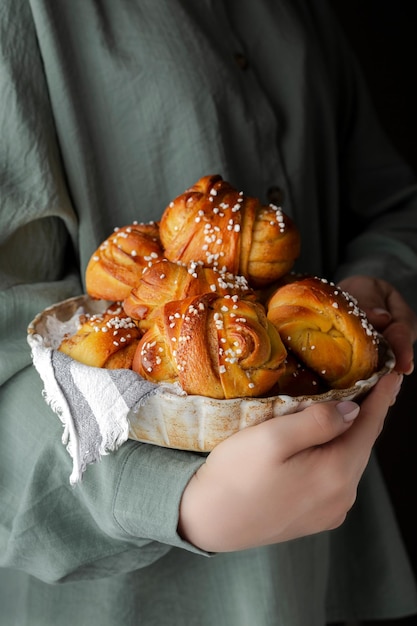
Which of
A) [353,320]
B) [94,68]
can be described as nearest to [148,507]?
[353,320]

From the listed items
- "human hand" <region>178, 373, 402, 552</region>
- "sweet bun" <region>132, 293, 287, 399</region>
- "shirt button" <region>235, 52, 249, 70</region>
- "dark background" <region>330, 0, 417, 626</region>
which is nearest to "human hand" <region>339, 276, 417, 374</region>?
"human hand" <region>178, 373, 402, 552</region>

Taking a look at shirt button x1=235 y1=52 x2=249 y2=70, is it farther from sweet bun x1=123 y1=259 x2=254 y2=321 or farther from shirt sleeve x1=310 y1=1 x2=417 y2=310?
sweet bun x1=123 y1=259 x2=254 y2=321

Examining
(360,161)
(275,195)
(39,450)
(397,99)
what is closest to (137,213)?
(275,195)

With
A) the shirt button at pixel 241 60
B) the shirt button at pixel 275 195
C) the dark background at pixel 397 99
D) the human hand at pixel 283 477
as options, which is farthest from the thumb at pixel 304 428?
the dark background at pixel 397 99

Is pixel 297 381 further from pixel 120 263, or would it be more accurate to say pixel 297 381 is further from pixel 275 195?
pixel 275 195

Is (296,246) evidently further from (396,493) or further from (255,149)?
(396,493)

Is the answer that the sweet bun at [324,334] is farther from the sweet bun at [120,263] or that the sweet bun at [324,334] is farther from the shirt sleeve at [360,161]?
the shirt sleeve at [360,161]
